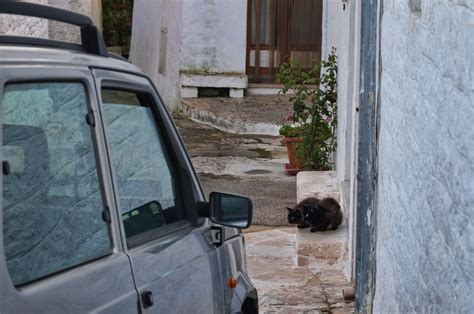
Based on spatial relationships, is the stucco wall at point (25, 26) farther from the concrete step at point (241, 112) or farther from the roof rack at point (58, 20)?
the roof rack at point (58, 20)

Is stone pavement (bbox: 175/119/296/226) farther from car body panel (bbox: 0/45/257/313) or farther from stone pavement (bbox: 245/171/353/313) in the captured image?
car body panel (bbox: 0/45/257/313)

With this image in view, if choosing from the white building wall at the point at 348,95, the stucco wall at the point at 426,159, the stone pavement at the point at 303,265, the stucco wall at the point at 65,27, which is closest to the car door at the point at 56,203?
the stucco wall at the point at 426,159

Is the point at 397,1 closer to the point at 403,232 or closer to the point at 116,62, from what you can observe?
the point at 403,232

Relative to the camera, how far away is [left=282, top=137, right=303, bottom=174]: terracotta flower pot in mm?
12209

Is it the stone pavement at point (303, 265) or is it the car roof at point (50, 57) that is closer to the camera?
the car roof at point (50, 57)

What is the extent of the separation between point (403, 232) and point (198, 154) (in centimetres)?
944

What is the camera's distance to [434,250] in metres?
3.69

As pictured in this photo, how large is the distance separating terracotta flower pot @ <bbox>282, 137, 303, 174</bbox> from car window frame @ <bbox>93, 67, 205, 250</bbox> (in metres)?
7.98

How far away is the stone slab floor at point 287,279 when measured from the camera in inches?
274

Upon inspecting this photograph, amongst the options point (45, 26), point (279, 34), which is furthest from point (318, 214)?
point (45, 26)

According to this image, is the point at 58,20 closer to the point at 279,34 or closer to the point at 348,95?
the point at 348,95

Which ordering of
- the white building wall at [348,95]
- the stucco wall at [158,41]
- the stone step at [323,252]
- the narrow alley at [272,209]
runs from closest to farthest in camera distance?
the narrow alley at [272,209] → the white building wall at [348,95] → the stone step at [323,252] → the stucco wall at [158,41]

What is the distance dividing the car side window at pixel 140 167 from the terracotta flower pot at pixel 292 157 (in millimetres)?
8130

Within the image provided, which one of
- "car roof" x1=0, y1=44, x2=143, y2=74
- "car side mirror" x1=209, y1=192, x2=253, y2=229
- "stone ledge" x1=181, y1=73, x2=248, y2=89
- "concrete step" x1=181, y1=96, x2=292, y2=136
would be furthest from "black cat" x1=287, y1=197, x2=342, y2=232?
"stone ledge" x1=181, y1=73, x2=248, y2=89
